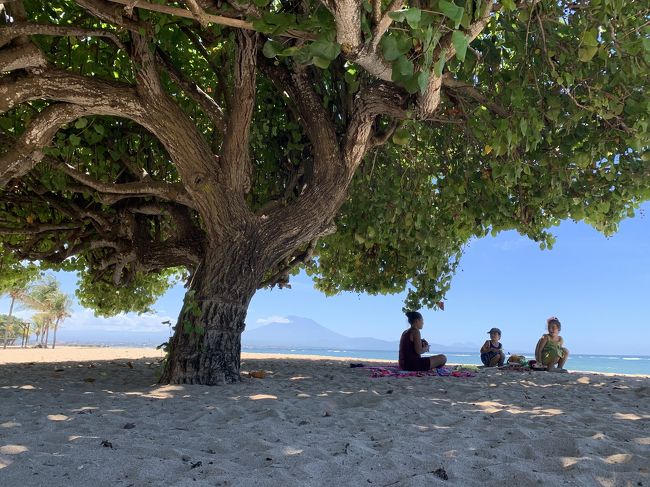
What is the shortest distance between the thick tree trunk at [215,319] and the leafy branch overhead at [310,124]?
0.05 meters

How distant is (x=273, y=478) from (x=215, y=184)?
504 cm

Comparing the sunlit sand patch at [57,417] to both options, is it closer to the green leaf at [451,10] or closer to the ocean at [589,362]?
the green leaf at [451,10]

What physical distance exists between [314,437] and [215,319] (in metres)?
→ 3.59

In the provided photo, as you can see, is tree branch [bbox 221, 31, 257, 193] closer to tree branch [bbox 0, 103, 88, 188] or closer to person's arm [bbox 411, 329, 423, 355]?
tree branch [bbox 0, 103, 88, 188]

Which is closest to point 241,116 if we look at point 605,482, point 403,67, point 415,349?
point 403,67

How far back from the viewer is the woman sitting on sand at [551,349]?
1045cm

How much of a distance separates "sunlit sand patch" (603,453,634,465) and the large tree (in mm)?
2741

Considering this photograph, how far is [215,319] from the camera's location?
6.99m

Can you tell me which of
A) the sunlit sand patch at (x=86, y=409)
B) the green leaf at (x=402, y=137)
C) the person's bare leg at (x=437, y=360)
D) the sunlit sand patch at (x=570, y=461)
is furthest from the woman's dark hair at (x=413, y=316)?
the sunlit sand patch at (x=570, y=461)

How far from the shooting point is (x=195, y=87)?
741 cm

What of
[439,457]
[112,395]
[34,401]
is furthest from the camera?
[112,395]

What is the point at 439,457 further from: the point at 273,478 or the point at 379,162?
the point at 379,162

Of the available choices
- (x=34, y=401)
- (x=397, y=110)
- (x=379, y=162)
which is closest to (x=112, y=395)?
(x=34, y=401)

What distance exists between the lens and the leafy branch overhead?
194 inches
